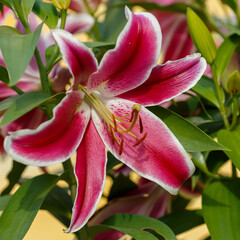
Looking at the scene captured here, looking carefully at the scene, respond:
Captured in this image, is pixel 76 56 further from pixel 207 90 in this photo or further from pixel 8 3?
pixel 207 90

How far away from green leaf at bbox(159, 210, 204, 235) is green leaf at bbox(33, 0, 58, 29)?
0.92 ft

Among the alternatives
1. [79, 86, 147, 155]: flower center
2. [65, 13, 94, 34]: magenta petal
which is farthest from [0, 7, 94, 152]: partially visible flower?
[79, 86, 147, 155]: flower center

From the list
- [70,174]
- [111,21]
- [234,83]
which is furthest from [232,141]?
[111,21]

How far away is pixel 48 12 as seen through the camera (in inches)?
18.9

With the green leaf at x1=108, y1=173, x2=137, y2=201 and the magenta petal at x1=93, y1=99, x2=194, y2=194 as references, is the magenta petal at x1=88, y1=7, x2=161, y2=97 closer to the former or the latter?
A: the magenta petal at x1=93, y1=99, x2=194, y2=194

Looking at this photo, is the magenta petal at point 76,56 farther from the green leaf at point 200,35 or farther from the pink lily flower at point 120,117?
the green leaf at point 200,35

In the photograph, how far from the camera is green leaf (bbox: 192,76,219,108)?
1.78 feet

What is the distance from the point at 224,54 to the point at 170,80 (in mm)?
143

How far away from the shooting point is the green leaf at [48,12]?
0.47 m

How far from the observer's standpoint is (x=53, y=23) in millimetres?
A: 470

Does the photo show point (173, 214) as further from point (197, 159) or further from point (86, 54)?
point (86, 54)

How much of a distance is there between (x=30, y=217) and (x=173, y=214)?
24cm

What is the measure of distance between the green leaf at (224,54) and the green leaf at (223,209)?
0.12 m

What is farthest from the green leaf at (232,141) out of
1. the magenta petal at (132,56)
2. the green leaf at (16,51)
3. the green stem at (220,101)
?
the green leaf at (16,51)
